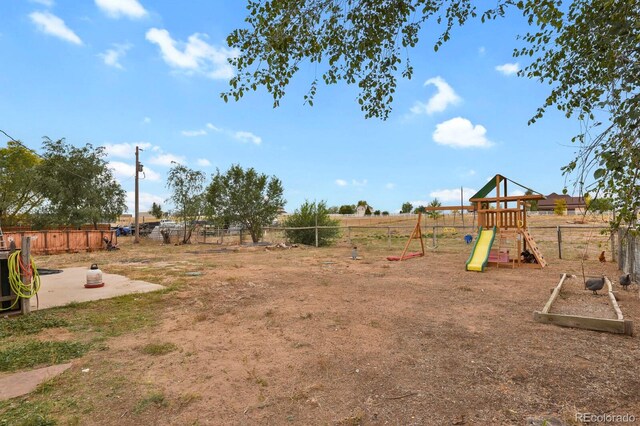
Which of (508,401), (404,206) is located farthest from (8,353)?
(404,206)

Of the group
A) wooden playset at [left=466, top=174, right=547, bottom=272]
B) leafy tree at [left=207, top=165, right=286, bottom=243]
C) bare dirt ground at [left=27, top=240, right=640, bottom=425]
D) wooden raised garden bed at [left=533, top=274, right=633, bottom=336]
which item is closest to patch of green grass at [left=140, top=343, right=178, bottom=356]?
bare dirt ground at [left=27, top=240, right=640, bottom=425]

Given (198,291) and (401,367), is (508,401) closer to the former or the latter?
(401,367)

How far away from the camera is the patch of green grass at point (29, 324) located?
189 inches

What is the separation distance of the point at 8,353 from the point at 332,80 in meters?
4.72

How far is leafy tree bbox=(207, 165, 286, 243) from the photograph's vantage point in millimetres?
25922

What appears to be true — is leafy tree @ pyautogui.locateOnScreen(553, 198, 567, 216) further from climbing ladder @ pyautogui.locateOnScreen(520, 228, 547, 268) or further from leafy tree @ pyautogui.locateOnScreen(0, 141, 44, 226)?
leafy tree @ pyautogui.locateOnScreen(0, 141, 44, 226)

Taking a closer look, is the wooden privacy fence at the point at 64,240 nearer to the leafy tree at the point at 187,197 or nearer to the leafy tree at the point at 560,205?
the leafy tree at the point at 187,197

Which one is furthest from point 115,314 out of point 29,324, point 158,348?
point 158,348

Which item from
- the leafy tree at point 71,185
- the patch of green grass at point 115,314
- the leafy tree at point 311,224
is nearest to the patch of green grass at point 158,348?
the patch of green grass at point 115,314

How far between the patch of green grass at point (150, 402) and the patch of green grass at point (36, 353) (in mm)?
1510

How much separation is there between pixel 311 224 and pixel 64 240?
47.4 feet

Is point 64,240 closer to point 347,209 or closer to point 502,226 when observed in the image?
point 502,226

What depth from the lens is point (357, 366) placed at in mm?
3570

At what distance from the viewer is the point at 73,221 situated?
26.5 m
